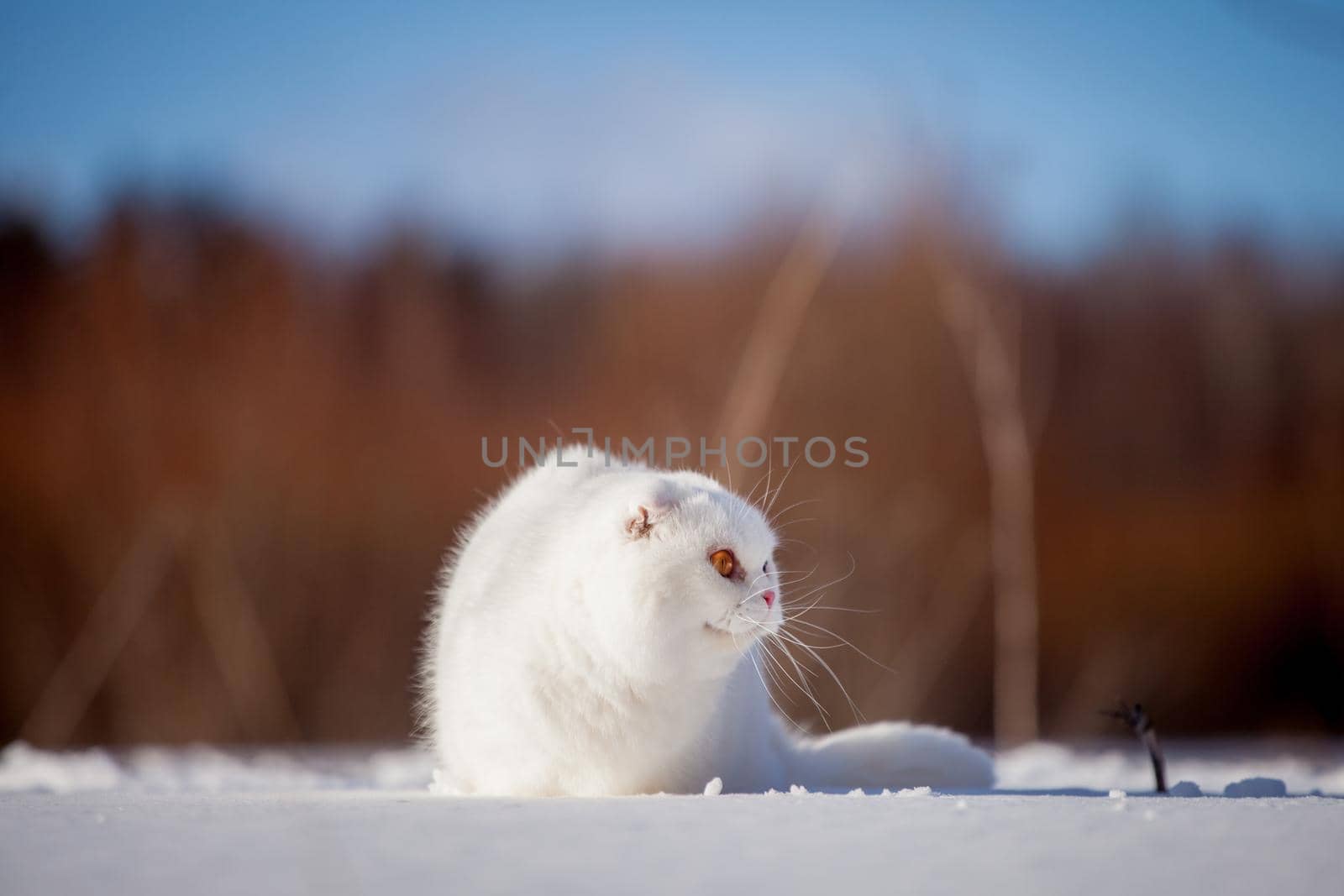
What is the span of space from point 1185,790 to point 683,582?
1313 millimetres

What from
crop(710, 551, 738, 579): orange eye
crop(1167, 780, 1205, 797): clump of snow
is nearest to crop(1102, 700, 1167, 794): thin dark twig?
crop(1167, 780, 1205, 797): clump of snow

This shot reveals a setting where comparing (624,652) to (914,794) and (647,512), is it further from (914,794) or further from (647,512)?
(914,794)

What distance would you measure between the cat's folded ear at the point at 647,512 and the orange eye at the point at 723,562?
0.47 feet

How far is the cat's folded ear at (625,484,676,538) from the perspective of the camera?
2.59 metres

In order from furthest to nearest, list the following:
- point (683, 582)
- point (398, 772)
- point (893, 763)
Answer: point (398, 772), point (893, 763), point (683, 582)

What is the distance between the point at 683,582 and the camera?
2.52m

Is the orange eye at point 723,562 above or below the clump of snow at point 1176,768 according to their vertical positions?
above

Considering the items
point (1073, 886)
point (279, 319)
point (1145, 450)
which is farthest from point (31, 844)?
point (1145, 450)

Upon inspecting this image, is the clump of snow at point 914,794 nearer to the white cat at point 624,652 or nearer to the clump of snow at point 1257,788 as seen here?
the white cat at point 624,652

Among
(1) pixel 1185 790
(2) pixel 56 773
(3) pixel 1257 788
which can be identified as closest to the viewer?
(1) pixel 1185 790

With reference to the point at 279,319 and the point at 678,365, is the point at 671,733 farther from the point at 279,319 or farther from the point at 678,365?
the point at 279,319

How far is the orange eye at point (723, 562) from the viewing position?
2.58 metres

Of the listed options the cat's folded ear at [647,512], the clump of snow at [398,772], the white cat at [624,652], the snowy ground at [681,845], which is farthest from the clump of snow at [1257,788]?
the cat's folded ear at [647,512]

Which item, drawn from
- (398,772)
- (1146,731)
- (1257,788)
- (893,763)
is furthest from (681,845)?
(398,772)
